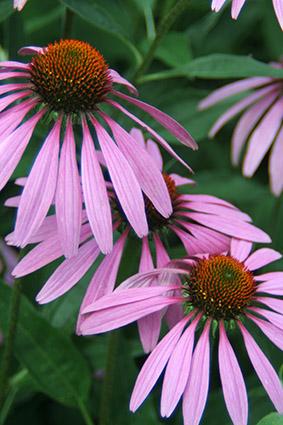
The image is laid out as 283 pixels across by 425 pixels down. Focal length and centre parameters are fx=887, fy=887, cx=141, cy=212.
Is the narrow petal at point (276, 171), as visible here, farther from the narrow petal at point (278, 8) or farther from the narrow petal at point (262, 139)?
the narrow petal at point (278, 8)

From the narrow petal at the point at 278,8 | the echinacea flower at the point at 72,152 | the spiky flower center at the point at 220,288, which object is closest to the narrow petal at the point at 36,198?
the echinacea flower at the point at 72,152

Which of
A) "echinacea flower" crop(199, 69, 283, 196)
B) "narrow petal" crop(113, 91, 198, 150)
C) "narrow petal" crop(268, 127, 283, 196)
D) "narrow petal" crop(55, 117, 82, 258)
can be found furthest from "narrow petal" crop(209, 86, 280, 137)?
"narrow petal" crop(55, 117, 82, 258)

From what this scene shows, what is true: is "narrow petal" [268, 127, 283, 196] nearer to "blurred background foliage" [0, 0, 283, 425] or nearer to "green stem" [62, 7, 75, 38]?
"blurred background foliage" [0, 0, 283, 425]

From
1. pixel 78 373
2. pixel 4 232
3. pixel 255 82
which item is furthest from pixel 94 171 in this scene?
pixel 255 82

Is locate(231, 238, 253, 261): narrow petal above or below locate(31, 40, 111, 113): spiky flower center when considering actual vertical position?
below

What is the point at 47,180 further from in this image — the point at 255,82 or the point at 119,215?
the point at 255,82

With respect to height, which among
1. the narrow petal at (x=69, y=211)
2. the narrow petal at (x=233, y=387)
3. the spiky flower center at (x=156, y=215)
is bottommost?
the narrow petal at (x=233, y=387)
